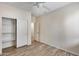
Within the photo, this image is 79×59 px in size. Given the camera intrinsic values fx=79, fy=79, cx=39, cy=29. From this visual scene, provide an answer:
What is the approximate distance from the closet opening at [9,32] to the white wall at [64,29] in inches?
61.3

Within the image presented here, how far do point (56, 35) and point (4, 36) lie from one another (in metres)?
2.43

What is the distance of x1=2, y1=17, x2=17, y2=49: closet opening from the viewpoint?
372cm

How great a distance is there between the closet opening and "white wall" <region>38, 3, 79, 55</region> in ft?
5.11

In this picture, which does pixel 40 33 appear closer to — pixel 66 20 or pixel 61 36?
pixel 61 36

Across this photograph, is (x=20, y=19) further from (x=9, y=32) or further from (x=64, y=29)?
(x=64, y=29)

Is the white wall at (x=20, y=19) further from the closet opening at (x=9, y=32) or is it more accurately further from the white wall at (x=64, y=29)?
the white wall at (x=64, y=29)

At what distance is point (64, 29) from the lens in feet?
9.77

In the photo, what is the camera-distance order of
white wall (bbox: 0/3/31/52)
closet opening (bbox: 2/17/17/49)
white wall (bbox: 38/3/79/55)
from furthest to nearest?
closet opening (bbox: 2/17/17/49), white wall (bbox: 0/3/31/52), white wall (bbox: 38/3/79/55)

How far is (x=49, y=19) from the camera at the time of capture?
11.4ft

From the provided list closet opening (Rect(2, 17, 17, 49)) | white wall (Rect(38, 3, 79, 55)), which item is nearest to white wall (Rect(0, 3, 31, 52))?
closet opening (Rect(2, 17, 17, 49))

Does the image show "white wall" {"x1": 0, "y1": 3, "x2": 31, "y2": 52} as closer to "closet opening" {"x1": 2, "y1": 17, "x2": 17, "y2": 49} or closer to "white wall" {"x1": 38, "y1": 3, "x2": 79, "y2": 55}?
"closet opening" {"x1": 2, "y1": 17, "x2": 17, "y2": 49}

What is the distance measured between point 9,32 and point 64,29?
2645 millimetres

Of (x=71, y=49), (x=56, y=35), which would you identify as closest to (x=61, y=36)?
(x=56, y=35)

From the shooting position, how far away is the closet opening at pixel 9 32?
372cm
